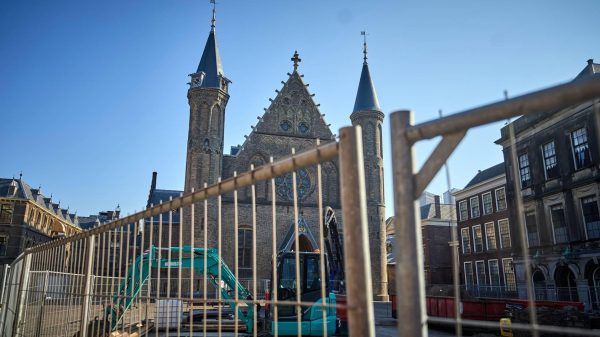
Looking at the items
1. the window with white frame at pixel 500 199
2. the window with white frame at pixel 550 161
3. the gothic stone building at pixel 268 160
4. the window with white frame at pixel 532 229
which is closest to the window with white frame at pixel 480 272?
the window with white frame at pixel 500 199

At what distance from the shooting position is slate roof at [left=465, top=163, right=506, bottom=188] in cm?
3022

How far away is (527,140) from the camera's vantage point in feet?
75.1

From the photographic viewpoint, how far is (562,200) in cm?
2055

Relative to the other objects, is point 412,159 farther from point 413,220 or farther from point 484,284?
point 484,284

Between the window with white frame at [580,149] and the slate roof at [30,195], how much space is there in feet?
149

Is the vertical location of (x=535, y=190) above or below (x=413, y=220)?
above

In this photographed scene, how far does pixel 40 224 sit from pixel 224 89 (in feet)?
105

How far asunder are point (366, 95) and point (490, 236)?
14037mm

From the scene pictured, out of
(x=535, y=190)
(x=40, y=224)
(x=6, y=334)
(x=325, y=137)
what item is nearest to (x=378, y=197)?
(x=325, y=137)

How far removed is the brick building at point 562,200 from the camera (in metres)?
18.8

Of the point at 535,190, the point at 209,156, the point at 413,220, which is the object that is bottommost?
the point at 413,220

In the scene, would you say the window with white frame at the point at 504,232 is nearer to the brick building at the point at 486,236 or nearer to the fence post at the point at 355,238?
the brick building at the point at 486,236

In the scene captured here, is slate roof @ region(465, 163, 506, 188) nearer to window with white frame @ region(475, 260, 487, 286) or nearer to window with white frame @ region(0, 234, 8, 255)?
window with white frame @ region(475, 260, 487, 286)

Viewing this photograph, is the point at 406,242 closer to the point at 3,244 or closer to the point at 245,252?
the point at 245,252
